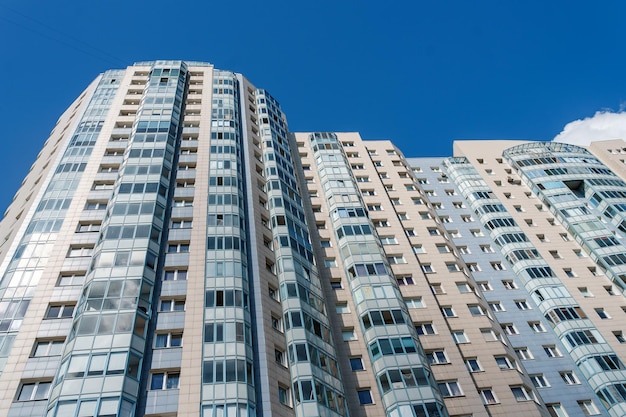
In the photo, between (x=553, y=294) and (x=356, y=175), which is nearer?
(x=553, y=294)

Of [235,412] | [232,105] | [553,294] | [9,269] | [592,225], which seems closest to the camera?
[235,412]

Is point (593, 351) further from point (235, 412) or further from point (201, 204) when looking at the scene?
point (201, 204)

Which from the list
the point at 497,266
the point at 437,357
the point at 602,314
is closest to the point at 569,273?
the point at 602,314

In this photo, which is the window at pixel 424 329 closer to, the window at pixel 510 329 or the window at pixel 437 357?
the window at pixel 437 357

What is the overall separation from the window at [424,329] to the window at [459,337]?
6.77 ft

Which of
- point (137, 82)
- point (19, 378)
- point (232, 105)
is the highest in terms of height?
point (137, 82)

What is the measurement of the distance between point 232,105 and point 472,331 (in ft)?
126

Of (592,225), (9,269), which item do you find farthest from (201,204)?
(592,225)

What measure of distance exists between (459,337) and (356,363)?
10.4 meters

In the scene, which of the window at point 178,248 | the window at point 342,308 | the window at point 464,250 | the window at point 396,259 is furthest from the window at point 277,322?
the window at point 464,250

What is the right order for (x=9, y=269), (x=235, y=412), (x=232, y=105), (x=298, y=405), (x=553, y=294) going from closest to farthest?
(x=235, y=412), (x=298, y=405), (x=9, y=269), (x=553, y=294), (x=232, y=105)

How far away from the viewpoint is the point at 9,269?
33656 mm

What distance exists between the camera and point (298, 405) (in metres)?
29.4

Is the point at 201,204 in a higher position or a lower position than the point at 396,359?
higher
